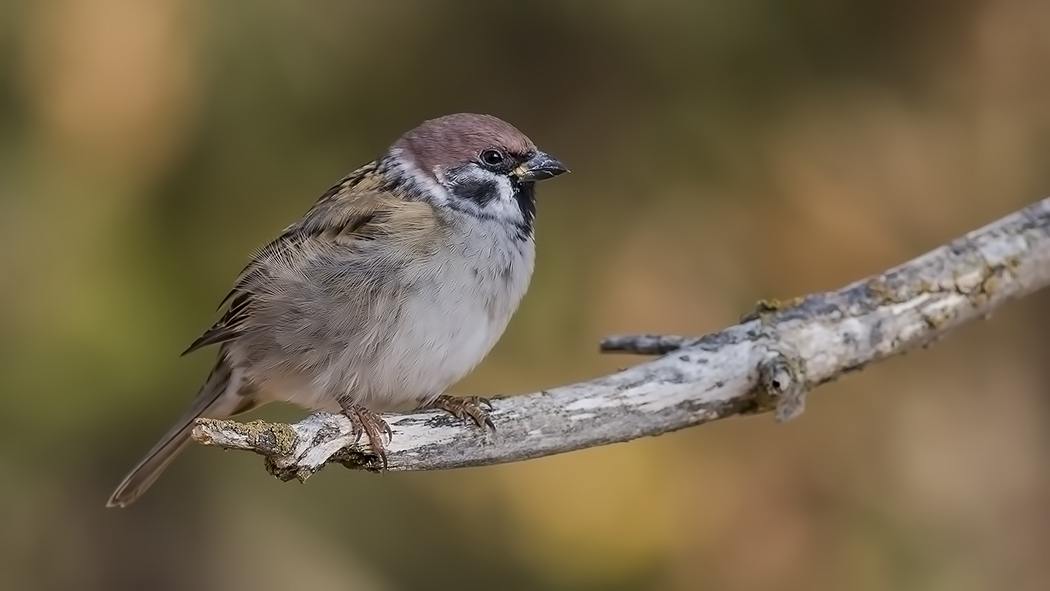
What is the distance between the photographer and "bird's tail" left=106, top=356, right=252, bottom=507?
9.26 feet

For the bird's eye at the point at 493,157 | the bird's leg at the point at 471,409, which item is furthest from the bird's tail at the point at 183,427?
the bird's eye at the point at 493,157

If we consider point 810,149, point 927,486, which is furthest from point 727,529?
point 810,149

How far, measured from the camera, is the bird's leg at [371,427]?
2105 millimetres

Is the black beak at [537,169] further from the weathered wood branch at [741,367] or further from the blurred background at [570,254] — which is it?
the blurred background at [570,254]

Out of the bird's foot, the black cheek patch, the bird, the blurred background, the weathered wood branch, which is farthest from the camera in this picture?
the blurred background

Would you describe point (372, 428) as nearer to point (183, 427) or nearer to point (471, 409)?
point (471, 409)

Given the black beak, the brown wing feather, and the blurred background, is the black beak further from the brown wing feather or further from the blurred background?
the blurred background

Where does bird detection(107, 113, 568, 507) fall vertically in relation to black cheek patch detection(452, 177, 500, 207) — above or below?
below

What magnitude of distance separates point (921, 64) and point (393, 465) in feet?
10.1

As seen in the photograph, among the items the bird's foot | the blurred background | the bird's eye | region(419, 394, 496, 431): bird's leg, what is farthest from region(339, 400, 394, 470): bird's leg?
the blurred background

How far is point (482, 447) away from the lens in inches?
89.4

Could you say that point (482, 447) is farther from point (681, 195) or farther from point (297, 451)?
point (681, 195)

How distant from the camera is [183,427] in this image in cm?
282

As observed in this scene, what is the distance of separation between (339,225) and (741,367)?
1047 millimetres
